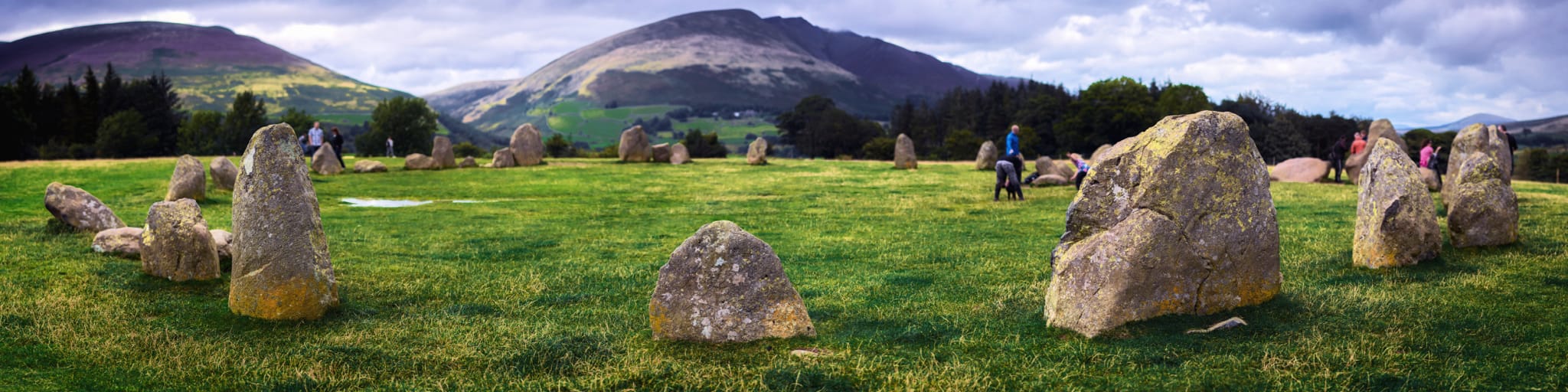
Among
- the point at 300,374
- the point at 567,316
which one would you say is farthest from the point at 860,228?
the point at 300,374

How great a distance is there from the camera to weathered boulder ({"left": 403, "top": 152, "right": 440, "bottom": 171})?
38.8 meters

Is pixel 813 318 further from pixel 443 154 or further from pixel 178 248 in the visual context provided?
pixel 443 154

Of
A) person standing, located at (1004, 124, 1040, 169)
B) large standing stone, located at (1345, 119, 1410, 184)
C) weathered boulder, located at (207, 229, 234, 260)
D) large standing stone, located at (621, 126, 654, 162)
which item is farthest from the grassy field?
large standing stone, located at (621, 126, 654, 162)

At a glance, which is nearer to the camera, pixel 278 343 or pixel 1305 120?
pixel 278 343

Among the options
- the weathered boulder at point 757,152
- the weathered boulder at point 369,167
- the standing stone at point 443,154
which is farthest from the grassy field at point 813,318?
the weathered boulder at point 757,152

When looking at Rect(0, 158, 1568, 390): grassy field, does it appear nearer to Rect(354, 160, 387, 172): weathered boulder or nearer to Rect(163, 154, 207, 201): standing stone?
Rect(163, 154, 207, 201): standing stone

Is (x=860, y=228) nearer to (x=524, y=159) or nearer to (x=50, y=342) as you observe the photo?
(x=50, y=342)

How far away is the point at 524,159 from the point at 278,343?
114 feet

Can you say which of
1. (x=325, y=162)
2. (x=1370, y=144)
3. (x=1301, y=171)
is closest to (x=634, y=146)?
(x=325, y=162)

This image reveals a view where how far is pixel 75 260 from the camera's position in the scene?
1321cm

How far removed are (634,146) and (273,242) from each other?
1456 inches

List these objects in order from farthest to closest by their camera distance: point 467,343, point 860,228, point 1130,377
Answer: point 860,228, point 467,343, point 1130,377

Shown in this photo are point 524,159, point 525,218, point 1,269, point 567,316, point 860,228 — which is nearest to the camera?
point 567,316

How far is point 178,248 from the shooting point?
38.4 ft
